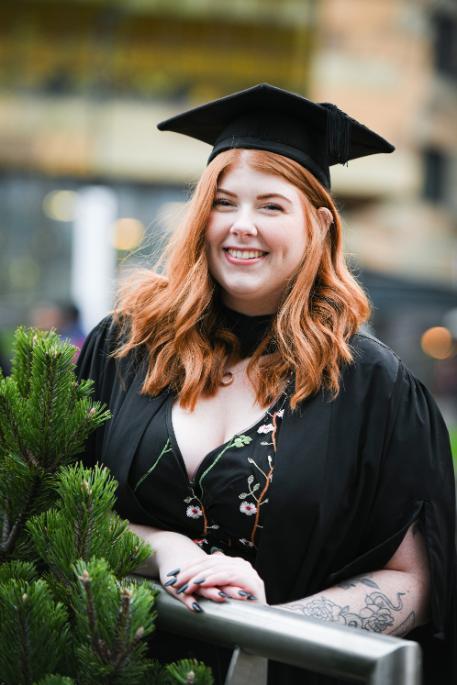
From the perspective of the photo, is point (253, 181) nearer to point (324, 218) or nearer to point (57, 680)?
point (324, 218)

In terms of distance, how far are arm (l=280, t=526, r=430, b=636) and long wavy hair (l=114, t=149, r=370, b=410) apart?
391 mm

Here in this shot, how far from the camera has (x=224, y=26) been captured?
23.7 metres

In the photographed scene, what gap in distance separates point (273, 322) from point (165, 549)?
1.99 ft

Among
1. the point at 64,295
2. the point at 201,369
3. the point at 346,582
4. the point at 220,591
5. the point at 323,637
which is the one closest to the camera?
the point at 323,637

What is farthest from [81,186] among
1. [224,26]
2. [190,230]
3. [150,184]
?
[190,230]

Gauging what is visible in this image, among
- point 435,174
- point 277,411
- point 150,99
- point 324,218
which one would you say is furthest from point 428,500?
point 435,174

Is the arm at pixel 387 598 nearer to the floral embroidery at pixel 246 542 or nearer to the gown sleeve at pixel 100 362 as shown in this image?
the floral embroidery at pixel 246 542

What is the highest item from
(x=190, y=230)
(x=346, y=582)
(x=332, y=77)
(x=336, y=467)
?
(x=332, y=77)

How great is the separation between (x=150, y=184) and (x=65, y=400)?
2180cm

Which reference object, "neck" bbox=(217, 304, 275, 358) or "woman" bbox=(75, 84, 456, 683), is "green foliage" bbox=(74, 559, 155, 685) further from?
"neck" bbox=(217, 304, 275, 358)

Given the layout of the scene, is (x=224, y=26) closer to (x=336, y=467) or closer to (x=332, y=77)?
(x=332, y=77)

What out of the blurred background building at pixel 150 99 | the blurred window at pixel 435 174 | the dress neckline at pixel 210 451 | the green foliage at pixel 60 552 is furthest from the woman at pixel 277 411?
the blurred window at pixel 435 174

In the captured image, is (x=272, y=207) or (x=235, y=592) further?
(x=272, y=207)

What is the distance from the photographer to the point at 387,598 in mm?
2033
